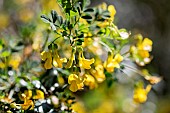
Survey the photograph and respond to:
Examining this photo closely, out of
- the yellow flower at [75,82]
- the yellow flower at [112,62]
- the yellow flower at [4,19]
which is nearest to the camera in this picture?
the yellow flower at [75,82]

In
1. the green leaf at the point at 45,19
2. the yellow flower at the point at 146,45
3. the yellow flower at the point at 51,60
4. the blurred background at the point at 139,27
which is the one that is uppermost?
the green leaf at the point at 45,19

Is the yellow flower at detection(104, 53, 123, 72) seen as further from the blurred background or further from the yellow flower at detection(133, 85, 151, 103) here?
the blurred background

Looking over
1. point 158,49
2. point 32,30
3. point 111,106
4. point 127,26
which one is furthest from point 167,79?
point 32,30

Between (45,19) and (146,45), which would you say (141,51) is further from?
(45,19)

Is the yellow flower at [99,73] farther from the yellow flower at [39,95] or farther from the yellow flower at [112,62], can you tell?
the yellow flower at [39,95]

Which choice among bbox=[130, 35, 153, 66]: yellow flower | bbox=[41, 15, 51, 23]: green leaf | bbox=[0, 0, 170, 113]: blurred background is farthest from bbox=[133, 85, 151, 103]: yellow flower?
bbox=[0, 0, 170, 113]: blurred background

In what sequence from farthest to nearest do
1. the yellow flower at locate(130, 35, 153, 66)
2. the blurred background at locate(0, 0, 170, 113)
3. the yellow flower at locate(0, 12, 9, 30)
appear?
the yellow flower at locate(0, 12, 9, 30), the blurred background at locate(0, 0, 170, 113), the yellow flower at locate(130, 35, 153, 66)

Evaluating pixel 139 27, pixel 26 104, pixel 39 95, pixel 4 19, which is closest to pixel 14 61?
pixel 39 95

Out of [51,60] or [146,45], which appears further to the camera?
[146,45]

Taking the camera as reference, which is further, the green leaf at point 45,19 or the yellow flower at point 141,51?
the yellow flower at point 141,51

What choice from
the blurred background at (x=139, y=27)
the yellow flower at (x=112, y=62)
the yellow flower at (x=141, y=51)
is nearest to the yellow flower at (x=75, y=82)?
the yellow flower at (x=112, y=62)

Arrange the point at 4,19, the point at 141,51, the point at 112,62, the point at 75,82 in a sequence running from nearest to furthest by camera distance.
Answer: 1. the point at 75,82
2. the point at 112,62
3. the point at 141,51
4. the point at 4,19

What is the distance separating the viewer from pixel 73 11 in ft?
2.87

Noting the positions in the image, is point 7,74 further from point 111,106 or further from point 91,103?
point 111,106
